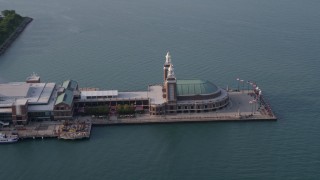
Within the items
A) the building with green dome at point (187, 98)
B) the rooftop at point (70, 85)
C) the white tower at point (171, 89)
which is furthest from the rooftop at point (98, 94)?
the white tower at point (171, 89)

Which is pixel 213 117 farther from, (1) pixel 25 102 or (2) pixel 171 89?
(1) pixel 25 102

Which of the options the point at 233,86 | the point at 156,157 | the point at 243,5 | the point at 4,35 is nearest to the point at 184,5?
the point at 243,5

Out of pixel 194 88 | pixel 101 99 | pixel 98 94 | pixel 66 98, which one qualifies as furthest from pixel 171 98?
pixel 66 98

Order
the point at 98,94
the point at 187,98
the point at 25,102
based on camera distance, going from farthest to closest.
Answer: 1. the point at 98,94
2. the point at 187,98
3. the point at 25,102

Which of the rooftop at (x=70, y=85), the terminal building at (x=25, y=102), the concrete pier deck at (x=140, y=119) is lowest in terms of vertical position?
the concrete pier deck at (x=140, y=119)

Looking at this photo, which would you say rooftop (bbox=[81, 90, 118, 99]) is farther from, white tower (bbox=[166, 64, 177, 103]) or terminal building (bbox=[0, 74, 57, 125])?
white tower (bbox=[166, 64, 177, 103])

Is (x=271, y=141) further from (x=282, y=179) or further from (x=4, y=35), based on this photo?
(x=4, y=35)

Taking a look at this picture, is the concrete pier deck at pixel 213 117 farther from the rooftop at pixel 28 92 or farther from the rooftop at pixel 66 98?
the rooftop at pixel 28 92

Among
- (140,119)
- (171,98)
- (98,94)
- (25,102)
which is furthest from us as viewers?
(98,94)
